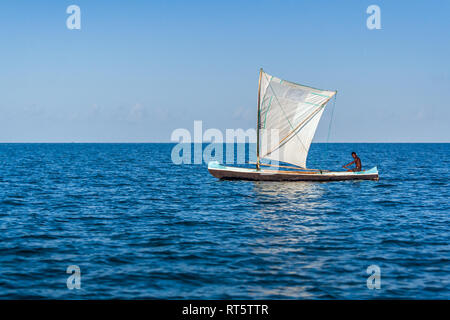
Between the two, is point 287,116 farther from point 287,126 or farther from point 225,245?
point 225,245

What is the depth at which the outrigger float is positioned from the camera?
39250 millimetres

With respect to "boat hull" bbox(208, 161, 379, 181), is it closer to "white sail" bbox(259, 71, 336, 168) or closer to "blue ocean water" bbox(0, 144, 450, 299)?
"white sail" bbox(259, 71, 336, 168)

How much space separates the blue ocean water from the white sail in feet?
27.9

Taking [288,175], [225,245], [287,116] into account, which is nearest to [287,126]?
[287,116]

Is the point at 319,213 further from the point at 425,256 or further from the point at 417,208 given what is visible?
the point at 425,256

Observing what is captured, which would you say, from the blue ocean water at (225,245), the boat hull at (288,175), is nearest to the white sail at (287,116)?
the boat hull at (288,175)

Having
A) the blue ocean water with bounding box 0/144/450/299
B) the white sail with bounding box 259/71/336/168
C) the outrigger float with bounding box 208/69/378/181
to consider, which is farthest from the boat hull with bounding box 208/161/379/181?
the blue ocean water with bounding box 0/144/450/299

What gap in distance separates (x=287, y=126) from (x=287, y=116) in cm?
95

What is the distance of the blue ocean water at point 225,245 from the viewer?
13.3 meters

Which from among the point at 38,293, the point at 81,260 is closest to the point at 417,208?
the point at 81,260

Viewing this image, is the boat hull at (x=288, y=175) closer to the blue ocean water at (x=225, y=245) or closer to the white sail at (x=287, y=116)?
the white sail at (x=287, y=116)

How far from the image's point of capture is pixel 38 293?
1287 cm

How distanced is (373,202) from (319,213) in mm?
6387

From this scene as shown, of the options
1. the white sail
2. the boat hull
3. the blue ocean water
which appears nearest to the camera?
the blue ocean water
